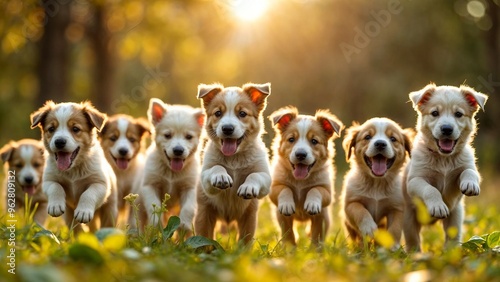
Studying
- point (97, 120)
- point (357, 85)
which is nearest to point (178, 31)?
point (357, 85)

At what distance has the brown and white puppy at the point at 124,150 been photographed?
7.90 meters

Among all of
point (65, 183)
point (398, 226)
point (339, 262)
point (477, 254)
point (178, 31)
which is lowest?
point (339, 262)

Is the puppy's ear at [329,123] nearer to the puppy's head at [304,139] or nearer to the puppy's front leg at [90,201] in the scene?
the puppy's head at [304,139]

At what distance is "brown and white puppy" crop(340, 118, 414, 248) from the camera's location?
655cm

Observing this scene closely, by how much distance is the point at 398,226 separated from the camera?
654 centimetres

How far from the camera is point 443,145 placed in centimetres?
623

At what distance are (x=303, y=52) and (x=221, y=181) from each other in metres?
23.5

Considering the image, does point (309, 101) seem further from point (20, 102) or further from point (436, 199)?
point (436, 199)

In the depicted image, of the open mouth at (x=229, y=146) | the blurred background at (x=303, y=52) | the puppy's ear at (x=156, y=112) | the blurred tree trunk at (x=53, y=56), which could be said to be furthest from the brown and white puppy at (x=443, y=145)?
the blurred background at (x=303, y=52)

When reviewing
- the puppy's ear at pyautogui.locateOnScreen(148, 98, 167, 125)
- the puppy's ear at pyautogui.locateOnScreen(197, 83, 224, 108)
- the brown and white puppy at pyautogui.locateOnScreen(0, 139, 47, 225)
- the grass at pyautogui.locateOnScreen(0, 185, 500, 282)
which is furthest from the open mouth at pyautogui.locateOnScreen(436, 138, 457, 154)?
the brown and white puppy at pyautogui.locateOnScreen(0, 139, 47, 225)

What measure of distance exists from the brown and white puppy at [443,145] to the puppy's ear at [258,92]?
156 centimetres

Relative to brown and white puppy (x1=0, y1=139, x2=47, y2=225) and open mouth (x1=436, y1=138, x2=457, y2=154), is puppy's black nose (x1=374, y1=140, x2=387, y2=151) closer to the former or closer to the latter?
open mouth (x1=436, y1=138, x2=457, y2=154)

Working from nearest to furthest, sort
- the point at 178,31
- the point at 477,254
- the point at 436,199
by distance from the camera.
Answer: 1. the point at 477,254
2. the point at 436,199
3. the point at 178,31

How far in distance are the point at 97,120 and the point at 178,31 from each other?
1542 cm
